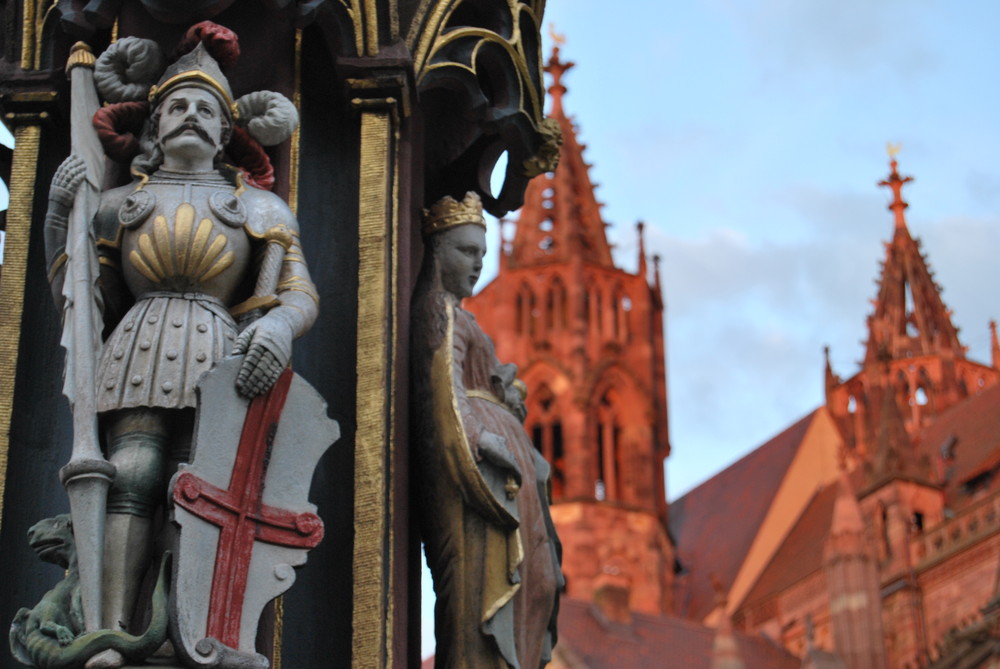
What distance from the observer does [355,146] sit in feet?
21.3

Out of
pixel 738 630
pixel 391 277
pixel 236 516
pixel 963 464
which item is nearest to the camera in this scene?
pixel 236 516

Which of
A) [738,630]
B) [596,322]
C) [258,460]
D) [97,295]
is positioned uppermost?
[596,322]

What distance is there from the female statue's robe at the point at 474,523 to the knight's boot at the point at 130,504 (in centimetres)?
87

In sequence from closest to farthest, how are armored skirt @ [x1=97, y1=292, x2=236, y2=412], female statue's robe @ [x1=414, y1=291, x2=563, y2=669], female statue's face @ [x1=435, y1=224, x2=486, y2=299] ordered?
armored skirt @ [x1=97, y1=292, x2=236, y2=412] → female statue's robe @ [x1=414, y1=291, x2=563, y2=669] → female statue's face @ [x1=435, y1=224, x2=486, y2=299]

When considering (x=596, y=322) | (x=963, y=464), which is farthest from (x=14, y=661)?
(x=596, y=322)

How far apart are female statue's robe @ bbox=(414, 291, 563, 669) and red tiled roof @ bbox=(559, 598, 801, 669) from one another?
152ft

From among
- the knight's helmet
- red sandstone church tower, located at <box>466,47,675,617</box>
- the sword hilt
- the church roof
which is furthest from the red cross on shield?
red sandstone church tower, located at <box>466,47,675,617</box>

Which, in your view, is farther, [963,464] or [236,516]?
[963,464]

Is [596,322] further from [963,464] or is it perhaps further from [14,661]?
[14,661]

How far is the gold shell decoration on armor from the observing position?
557 centimetres

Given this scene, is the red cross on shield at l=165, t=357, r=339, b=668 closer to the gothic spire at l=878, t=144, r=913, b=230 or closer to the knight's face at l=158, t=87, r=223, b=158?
the knight's face at l=158, t=87, r=223, b=158

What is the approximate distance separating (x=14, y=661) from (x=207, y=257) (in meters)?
1.22

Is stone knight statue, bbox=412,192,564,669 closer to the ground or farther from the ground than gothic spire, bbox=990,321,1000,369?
closer to the ground

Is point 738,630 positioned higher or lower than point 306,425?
higher
